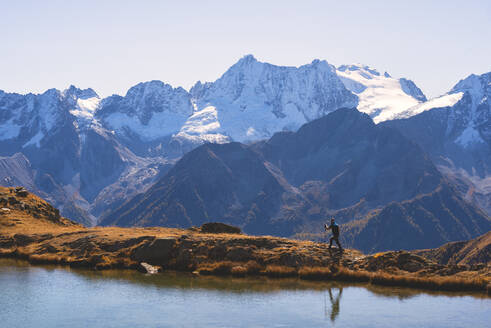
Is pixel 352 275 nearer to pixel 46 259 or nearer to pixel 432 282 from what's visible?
pixel 432 282

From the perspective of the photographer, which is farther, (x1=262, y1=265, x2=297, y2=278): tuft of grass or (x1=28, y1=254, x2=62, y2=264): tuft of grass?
(x1=28, y1=254, x2=62, y2=264): tuft of grass

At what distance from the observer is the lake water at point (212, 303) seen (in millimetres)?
40844

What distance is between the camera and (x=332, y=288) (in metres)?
51.3

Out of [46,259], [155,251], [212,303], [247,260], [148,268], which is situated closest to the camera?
[212,303]

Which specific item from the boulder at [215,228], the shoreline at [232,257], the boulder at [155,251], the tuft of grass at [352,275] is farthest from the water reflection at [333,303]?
the boulder at [215,228]

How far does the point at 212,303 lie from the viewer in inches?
1805

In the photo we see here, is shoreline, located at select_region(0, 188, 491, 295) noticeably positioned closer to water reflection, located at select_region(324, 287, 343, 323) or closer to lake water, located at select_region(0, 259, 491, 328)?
lake water, located at select_region(0, 259, 491, 328)

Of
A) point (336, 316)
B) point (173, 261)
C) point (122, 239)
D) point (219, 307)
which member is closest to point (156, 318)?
point (219, 307)

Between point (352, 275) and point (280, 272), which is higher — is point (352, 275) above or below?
below

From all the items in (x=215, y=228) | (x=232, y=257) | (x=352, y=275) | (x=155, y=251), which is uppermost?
(x=215, y=228)

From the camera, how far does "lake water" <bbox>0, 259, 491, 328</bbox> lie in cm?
4084

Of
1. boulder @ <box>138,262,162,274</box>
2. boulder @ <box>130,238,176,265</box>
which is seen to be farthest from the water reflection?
boulder @ <box>130,238,176,265</box>

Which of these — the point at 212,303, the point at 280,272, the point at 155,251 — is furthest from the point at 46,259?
the point at 212,303

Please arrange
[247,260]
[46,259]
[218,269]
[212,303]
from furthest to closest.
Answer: [46,259]
[247,260]
[218,269]
[212,303]
